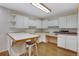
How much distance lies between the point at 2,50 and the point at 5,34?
0.48m

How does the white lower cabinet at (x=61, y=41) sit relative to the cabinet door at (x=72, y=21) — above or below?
below

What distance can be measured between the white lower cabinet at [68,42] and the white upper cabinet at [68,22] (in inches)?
17.2

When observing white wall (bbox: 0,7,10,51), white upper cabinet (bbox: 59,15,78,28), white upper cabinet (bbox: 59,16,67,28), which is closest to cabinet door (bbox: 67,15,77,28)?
white upper cabinet (bbox: 59,15,78,28)

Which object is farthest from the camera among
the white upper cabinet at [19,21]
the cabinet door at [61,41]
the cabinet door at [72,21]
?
the cabinet door at [61,41]

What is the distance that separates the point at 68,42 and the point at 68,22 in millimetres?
767

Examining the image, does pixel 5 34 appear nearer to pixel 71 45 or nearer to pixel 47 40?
pixel 47 40

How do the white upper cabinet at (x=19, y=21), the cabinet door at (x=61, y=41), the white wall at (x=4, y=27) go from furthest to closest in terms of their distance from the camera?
the cabinet door at (x=61, y=41) → the white upper cabinet at (x=19, y=21) → the white wall at (x=4, y=27)

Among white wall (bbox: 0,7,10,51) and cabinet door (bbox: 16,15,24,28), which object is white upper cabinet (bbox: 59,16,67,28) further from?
white wall (bbox: 0,7,10,51)

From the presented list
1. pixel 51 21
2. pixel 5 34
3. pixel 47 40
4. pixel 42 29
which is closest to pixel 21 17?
pixel 5 34

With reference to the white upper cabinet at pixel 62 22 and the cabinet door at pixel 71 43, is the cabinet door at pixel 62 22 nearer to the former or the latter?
the white upper cabinet at pixel 62 22

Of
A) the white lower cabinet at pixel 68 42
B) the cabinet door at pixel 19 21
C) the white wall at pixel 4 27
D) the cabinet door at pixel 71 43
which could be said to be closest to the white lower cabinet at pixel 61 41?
the white lower cabinet at pixel 68 42

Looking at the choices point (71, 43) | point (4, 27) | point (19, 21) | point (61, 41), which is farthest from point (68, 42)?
point (4, 27)

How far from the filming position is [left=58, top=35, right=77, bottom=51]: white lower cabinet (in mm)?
2368

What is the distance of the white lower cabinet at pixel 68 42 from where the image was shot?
7.77ft
